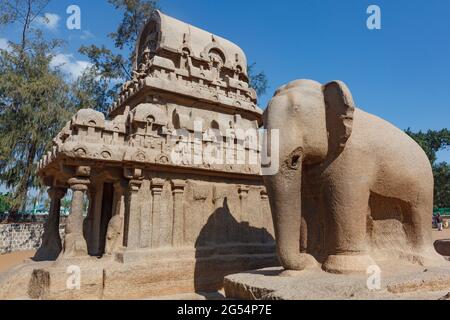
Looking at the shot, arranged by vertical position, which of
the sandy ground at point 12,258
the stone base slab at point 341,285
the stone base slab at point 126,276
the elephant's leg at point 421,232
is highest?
the elephant's leg at point 421,232

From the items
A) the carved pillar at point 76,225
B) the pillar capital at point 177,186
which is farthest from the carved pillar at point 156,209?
the carved pillar at point 76,225

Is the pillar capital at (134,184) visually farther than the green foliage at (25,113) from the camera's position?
No

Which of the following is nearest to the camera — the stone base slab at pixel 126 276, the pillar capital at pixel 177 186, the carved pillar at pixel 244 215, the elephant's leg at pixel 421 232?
the elephant's leg at pixel 421 232

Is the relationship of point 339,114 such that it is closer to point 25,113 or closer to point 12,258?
point 12,258

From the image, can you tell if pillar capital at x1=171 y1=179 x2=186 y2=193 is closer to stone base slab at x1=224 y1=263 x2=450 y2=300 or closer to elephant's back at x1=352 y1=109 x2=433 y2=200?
stone base slab at x1=224 y1=263 x2=450 y2=300

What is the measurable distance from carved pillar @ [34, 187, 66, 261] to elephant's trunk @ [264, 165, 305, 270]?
6.49m

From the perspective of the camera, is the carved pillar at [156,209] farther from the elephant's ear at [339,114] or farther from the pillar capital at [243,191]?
the elephant's ear at [339,114]

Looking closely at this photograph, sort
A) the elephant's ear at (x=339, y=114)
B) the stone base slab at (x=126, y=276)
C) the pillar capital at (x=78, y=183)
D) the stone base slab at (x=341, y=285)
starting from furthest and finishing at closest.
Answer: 1. the pillar capital at (x=78, y=183)
2. the stone base slab at (x=126, y=276)
3. the elephant's ear at (x=339, y=114)
4. the stone base slab at (x=341, y=285)

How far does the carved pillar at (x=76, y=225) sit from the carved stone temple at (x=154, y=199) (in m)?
0.02

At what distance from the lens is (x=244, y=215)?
8.34 m

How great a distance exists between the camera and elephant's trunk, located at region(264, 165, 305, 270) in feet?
13.0

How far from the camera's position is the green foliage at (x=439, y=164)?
39.9 meters

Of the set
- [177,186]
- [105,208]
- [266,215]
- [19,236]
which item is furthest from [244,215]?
[19,236]
